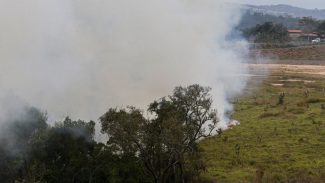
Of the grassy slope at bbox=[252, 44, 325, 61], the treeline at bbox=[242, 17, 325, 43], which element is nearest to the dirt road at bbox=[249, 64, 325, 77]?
the grassy slope at bbox=[252, 44, 325, 61]

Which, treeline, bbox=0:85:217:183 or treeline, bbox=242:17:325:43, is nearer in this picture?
treeline, bbox=0:85:217:183

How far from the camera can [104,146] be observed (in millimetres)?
25969

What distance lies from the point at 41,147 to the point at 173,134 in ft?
20.2

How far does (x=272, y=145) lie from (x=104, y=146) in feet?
45.8

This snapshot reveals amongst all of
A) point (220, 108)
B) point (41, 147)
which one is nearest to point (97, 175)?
point (41, 147)

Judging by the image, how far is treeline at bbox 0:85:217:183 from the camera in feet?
79.8

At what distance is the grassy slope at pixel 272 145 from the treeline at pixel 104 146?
4648mm

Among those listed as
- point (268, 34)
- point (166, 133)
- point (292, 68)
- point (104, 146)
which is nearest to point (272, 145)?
point (166, 133)

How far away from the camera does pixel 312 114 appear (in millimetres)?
46062

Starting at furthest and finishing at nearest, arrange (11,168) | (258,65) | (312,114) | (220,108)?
(258,65) < (220,108) < (312,114) < (11,168)

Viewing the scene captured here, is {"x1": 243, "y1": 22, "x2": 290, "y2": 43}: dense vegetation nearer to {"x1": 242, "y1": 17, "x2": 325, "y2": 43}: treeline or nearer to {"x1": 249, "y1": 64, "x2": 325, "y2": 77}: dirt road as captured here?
{"x1": 242, "y1": 17, "x2": 325, "y2": 43}: treeline

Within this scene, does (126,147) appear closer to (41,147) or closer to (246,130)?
(41,147)

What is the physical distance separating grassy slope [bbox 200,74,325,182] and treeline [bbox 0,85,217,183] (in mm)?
4648

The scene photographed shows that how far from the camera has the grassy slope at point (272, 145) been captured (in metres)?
29.6
